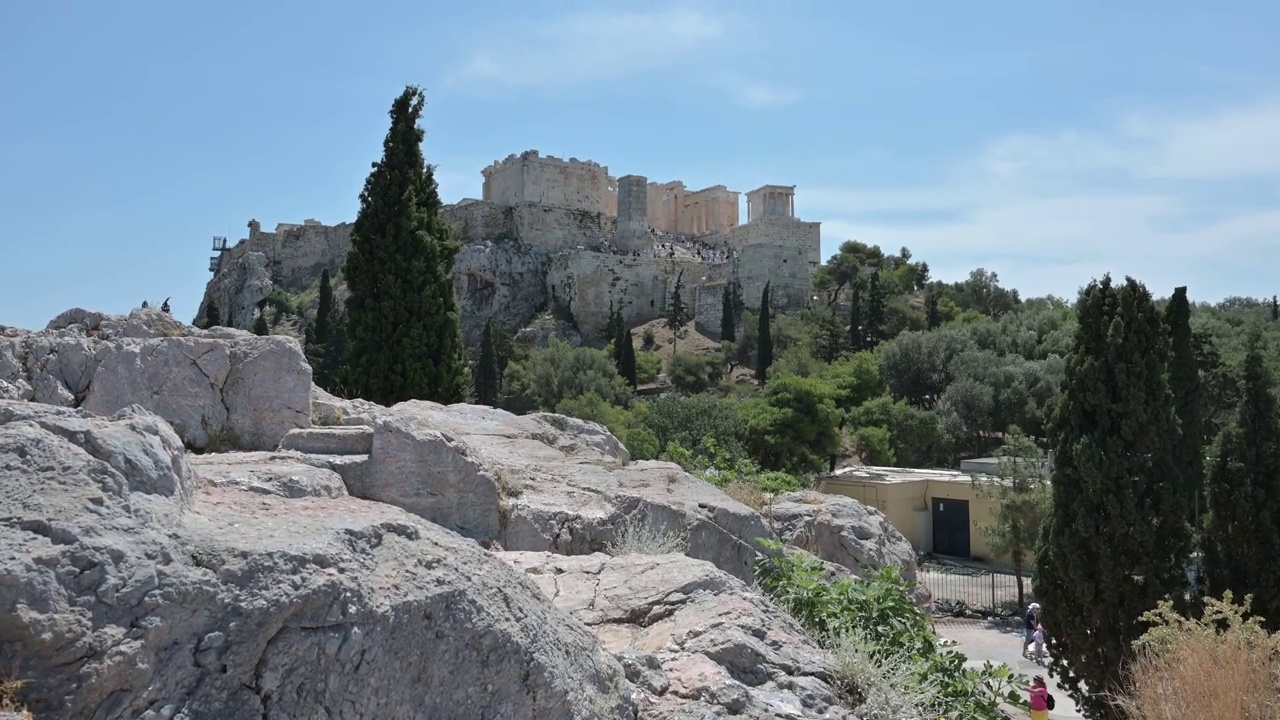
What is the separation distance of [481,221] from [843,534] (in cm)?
5372

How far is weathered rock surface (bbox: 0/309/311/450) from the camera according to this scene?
467cm

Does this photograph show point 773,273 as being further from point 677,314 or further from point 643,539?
point 643,539

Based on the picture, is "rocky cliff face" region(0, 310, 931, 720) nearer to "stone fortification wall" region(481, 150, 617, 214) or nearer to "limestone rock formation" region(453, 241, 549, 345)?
"limestone rock formation" region(453, 241, 549, 345)

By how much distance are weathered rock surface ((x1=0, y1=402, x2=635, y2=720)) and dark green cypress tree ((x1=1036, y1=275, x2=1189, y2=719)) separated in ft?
31.4

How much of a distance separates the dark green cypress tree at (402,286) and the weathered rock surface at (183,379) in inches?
292

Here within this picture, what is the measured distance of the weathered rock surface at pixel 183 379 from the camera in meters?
4.67

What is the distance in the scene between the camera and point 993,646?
50.9 ft

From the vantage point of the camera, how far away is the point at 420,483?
14.8ft

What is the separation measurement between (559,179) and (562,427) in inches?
2172

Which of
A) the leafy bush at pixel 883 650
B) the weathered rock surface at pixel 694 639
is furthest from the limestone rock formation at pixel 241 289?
the leafy bush at pixel 883 650

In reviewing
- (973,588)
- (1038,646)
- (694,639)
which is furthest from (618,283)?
(694,639)

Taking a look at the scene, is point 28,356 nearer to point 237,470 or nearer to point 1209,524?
point 237,470

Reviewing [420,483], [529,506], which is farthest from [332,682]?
[529,506]

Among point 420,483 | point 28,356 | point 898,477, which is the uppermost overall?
point 28,356
